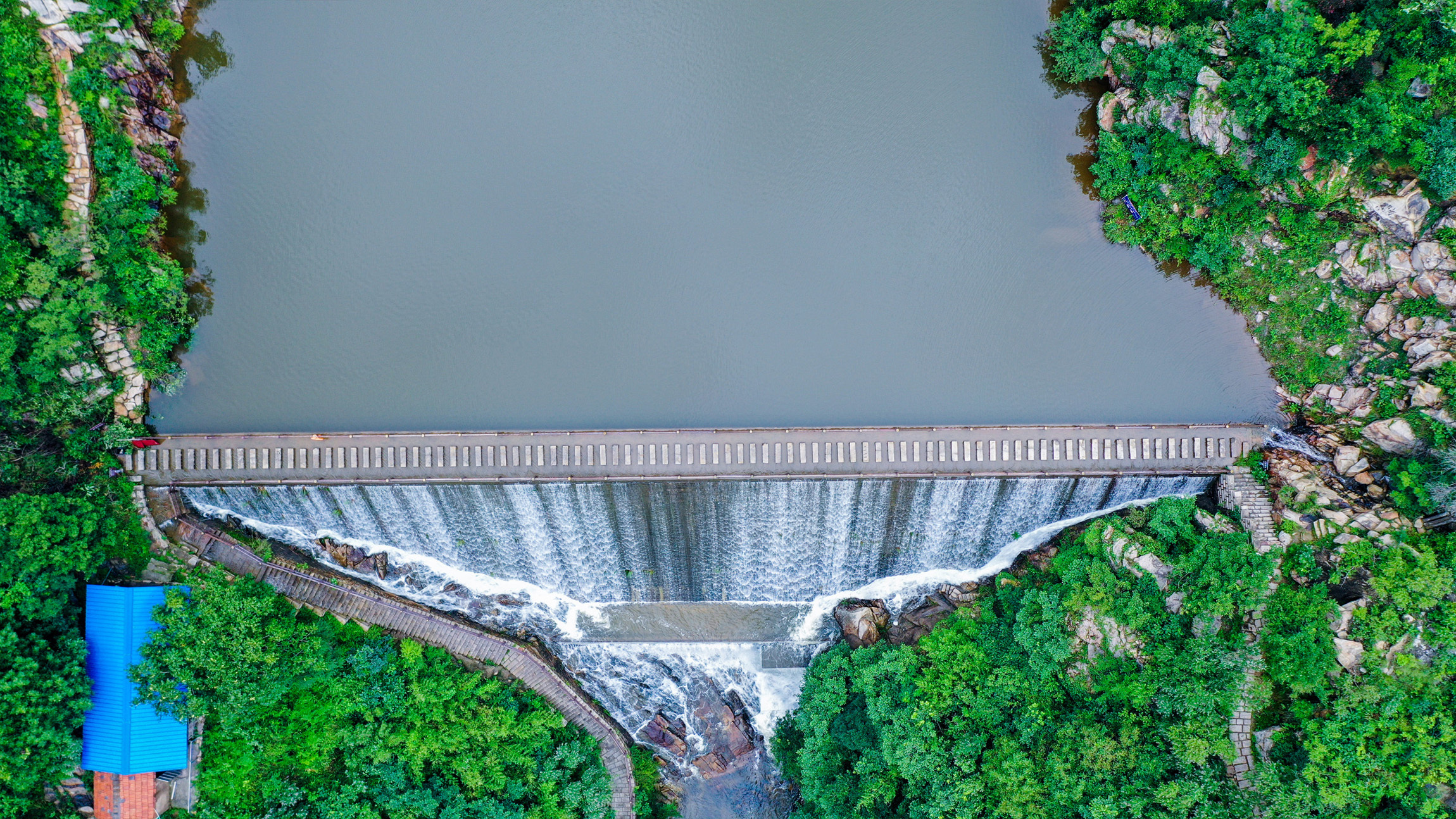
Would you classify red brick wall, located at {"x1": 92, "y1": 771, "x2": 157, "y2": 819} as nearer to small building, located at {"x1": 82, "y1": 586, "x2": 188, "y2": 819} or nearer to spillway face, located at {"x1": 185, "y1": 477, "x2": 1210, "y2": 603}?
small building, located at {"x1": 82, "y1": 586, "x2": 188, "y2": 819}

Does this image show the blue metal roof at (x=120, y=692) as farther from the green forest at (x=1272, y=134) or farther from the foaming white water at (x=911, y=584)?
the green forest at (x=1272, y=134)

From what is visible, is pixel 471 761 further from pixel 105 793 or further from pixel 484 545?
pixel 105 793

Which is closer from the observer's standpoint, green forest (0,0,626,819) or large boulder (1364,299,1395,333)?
green forest (0,0,626,819)

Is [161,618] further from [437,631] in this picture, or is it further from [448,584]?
[448,584]

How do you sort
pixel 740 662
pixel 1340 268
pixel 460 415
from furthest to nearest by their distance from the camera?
pixel 740 662
pixel 460 415
pixel 1340 268

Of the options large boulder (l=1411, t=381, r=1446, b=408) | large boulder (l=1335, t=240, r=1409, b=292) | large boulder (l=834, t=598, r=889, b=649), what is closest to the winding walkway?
large boulder (l=834, t=598, r=889, b=649)

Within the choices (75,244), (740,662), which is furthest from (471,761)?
(75,244)
